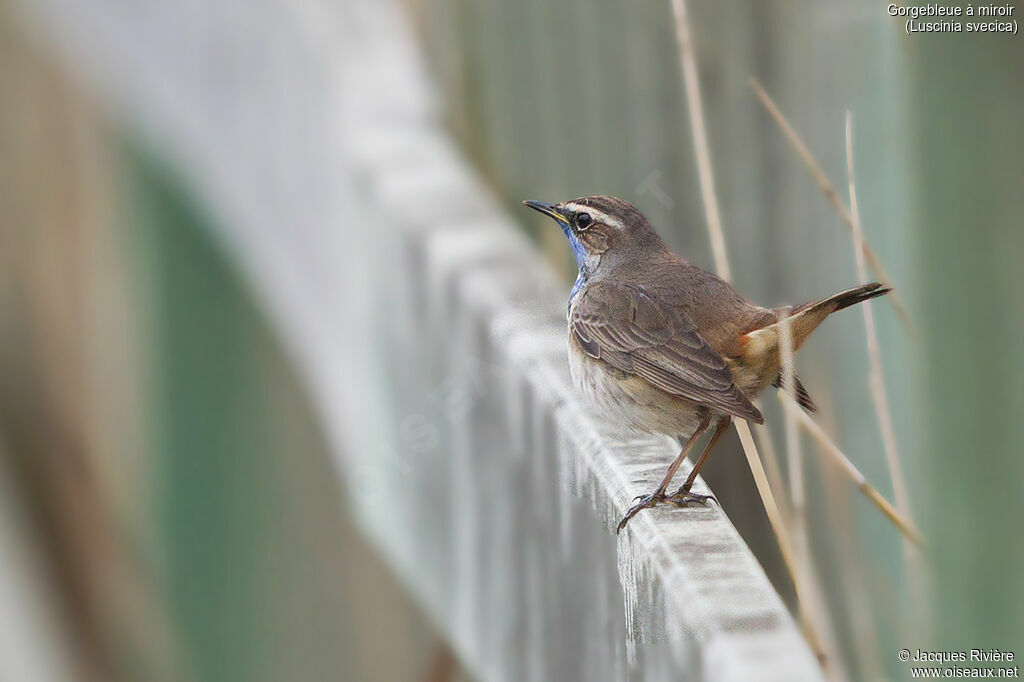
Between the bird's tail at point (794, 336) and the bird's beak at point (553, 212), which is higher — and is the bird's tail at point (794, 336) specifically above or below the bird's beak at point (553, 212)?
below

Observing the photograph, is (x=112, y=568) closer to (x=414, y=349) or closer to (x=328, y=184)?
(x=328, y=184)

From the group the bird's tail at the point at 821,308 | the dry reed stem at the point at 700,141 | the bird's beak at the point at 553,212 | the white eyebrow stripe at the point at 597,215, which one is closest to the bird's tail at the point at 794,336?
the bird's tail at the point at 821,308

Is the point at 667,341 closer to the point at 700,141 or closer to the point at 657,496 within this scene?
the point at 657,496

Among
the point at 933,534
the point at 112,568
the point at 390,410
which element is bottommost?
the point at 112,568

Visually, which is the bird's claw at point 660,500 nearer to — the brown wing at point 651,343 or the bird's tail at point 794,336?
the brown wing at point 651,343

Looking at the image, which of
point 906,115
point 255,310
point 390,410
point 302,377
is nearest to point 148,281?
point 255,310

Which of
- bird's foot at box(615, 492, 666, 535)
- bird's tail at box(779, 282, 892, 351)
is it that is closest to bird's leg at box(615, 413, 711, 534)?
bird's foot at box(615, 492, 666, 535)

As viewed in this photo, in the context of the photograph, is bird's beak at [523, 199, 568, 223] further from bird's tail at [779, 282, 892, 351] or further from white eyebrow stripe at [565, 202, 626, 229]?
bird's tail at [779, 282, 892, 351]
